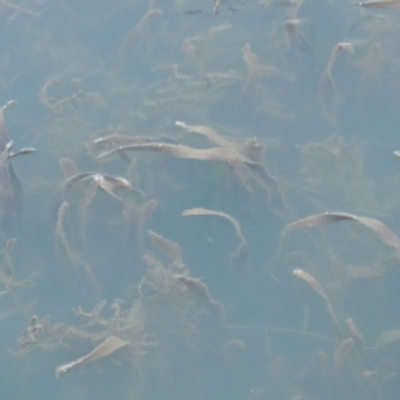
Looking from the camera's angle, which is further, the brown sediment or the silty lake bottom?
the brown sediment

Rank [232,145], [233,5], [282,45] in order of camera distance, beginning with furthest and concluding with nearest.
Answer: [233,5] < [282,45] < [232,145]

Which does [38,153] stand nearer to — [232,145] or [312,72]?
[232,145]

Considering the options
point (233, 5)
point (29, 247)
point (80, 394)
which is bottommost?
point (80, 394)

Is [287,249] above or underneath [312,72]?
underneath

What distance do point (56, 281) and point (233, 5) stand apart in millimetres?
2873

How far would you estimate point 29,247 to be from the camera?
4.02 meters

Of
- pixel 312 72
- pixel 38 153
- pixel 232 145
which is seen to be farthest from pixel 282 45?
pixel 38 153

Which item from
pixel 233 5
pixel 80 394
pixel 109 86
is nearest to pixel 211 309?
pixel 80 394

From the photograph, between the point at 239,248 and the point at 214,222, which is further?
the point at 214,222

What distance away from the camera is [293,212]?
399cm

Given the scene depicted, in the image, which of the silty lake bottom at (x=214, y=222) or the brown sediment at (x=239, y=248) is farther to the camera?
the brown sediment at (x=239, y=248)

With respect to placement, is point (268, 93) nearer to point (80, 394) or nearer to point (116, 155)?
point (116, 155)

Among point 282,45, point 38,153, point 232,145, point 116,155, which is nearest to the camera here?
point 232,145

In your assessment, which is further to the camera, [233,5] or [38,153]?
[233,5]
